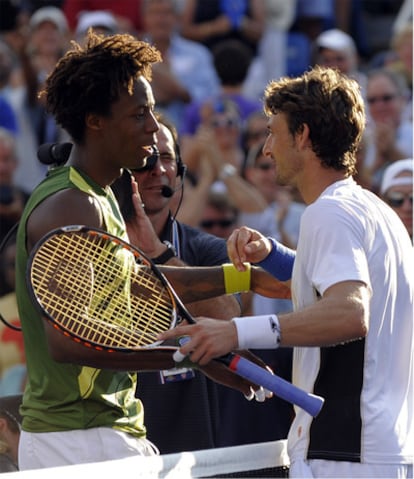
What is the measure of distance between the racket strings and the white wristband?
0.99ft

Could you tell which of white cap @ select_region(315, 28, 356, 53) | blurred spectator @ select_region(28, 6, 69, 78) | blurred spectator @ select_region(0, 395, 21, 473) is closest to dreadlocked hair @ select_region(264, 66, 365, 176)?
blurred spectator @ select_region(0, 395, 21, 473)

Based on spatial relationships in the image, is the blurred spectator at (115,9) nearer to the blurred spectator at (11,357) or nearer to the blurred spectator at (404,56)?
the blurred spectator at (404,56)

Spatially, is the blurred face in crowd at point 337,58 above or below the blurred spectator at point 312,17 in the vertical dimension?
below

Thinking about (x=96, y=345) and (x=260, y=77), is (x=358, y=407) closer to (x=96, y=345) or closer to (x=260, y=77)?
(x=96, y=345)

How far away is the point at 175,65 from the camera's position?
9555mm

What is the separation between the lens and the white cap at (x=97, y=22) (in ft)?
30.2

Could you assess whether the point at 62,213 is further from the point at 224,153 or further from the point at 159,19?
the point at 159,19

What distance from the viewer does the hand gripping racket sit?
133 inches

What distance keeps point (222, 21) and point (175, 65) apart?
0.68m

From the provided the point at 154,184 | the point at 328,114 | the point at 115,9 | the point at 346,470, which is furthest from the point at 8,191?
the point at 346,470

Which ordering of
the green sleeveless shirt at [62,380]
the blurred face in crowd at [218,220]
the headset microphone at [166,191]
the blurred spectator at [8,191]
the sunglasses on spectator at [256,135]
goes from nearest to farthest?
the green sleeveless shirt at [62,380], the headset microphone at [166,191], the blurred face in crowd at [218,220], the blurred spectator at [8,191], the sunglasses on spectator at [256,135]

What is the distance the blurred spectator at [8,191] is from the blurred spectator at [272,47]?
2194 millimetres

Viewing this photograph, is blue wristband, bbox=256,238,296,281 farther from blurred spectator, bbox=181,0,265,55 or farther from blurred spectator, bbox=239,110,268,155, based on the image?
blurred spectator, bbox=181,0,265,55

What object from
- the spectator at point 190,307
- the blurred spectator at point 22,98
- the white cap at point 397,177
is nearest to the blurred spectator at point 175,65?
the blurred spectator at point 22,98
